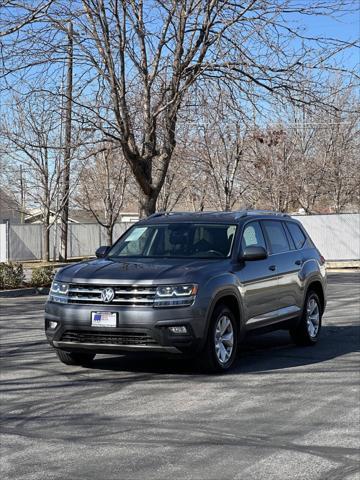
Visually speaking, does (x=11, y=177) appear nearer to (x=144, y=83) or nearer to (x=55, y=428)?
(x=144, y=83)

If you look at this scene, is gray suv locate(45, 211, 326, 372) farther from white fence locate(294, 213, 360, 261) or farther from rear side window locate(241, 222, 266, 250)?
white fence locate(294, 213, 360, 261)

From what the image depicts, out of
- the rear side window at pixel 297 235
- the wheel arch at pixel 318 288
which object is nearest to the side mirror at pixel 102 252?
the rear side window at pixel 297 235

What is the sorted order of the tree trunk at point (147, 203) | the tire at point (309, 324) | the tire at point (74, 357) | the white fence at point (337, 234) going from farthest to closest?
the white fence at point (337, 234), the tree trunk at point (147, 203), the tire at point (309, 324), the tire at point (74, 357)

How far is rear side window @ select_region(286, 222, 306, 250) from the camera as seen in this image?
1135 cm

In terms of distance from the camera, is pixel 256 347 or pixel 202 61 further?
pixel 202 61

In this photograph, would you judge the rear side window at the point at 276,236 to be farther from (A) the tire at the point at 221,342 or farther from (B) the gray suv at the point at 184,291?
(A) the tire at the point at 221,342

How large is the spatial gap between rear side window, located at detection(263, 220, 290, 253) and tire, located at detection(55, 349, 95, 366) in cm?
285

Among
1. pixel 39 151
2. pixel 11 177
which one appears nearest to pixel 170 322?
pixel 39 151

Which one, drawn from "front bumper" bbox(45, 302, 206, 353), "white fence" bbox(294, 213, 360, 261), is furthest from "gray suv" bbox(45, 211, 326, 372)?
Result: "white fence" bbox(294, 213, 360, 261)

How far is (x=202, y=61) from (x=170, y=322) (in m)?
10.5

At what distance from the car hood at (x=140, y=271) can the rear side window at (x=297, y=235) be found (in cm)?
237

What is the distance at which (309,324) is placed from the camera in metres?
11.1

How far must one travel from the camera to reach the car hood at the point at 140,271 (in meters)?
8.56

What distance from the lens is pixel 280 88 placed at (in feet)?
58.5
